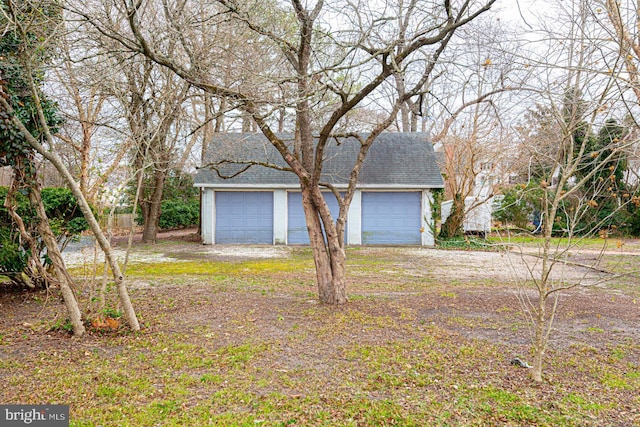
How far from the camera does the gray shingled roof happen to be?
15.0 m

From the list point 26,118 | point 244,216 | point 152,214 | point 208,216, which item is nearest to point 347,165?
point 244,216

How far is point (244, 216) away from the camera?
15.7 meters

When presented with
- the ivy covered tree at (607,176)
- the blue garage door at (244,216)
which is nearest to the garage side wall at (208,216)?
the blue garage door at (244,216)

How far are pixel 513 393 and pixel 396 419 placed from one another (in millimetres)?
1033

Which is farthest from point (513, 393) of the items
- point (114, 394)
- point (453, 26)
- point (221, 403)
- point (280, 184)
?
point (280, 184)

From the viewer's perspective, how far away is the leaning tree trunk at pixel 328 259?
229 inches

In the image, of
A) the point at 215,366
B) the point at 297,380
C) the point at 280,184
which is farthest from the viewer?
the point at 280,184

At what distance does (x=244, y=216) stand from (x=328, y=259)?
1024cm

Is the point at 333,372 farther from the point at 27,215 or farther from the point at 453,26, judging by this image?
the point at 27,215

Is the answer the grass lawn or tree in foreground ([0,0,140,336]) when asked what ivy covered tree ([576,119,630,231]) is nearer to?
the grass lawn

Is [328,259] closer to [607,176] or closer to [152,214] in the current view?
[607,176]

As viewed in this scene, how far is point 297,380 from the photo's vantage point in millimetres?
3531

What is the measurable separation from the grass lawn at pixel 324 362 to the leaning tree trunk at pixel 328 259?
7.3 inches

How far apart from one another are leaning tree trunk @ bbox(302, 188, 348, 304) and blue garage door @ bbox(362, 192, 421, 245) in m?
9.73
